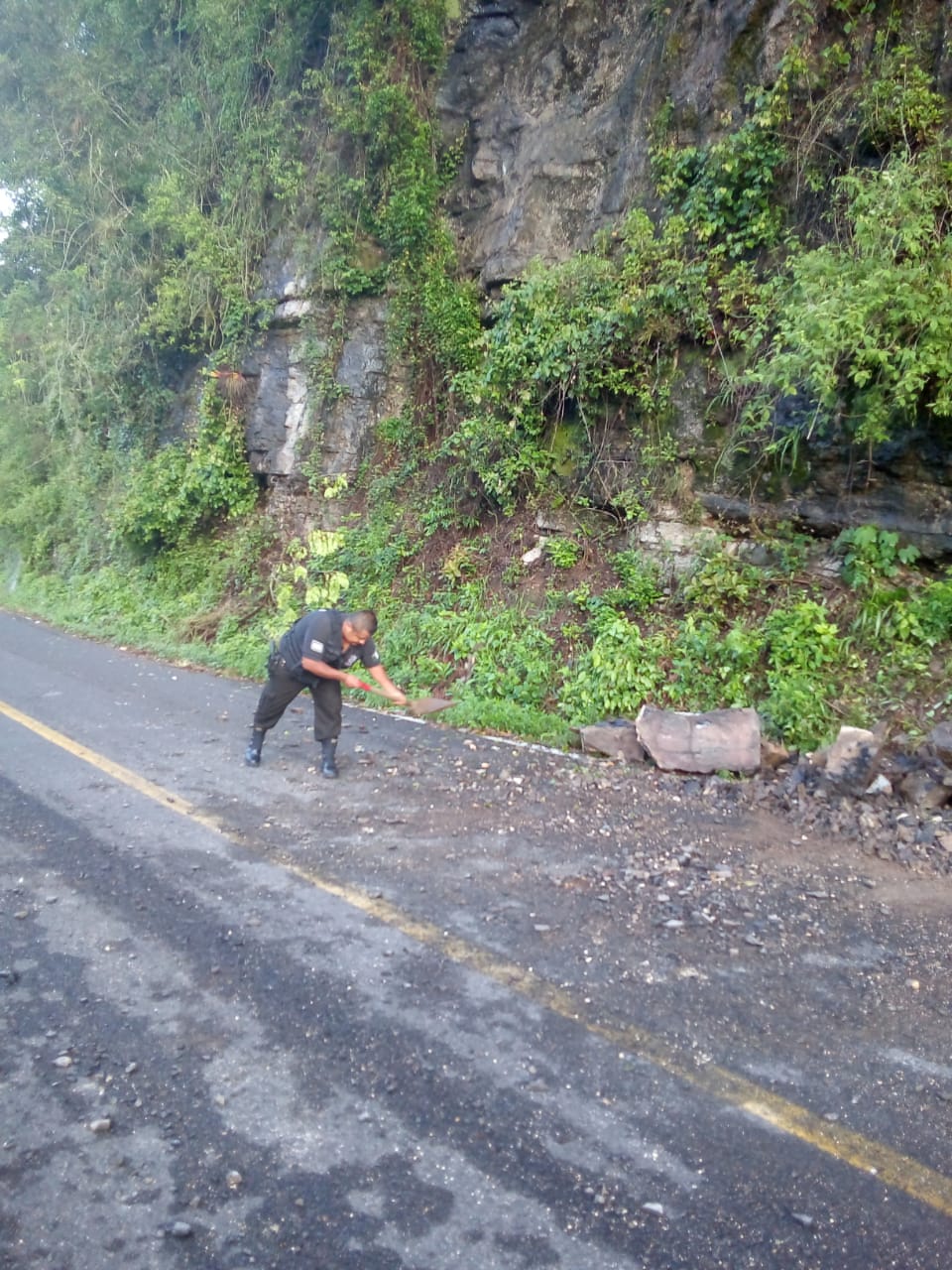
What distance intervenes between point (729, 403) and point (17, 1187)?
9382 mm

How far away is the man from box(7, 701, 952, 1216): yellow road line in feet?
6.77

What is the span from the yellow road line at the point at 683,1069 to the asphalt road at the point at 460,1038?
0.01m

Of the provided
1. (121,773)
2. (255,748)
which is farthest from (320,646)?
(121,773)

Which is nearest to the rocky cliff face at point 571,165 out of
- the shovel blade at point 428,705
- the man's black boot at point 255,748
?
the shovel blade at point 428,705

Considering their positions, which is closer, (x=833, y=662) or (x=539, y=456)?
(x=833, y=662)

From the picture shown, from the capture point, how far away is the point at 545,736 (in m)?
9.21

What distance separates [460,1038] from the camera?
420 cm

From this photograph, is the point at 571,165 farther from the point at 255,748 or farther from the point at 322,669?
the point at 255,748

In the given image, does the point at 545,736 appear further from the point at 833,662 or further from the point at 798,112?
the point at 798,112

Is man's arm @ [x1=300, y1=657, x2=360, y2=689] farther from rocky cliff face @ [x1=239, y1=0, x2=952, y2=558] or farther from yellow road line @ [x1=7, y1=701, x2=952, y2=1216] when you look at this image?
rocky cliff face @ [x1=239, y1=0, x2=952, y2=558]

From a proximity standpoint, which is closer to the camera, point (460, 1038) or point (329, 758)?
point (460, 1038)

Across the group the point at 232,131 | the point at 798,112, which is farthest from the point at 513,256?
the point at 232,131

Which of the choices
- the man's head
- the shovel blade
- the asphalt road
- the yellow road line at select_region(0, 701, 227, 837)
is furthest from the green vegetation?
the yellow road line at select_region(0, 701, 227, 837)

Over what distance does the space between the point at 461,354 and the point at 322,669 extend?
27.3ft
